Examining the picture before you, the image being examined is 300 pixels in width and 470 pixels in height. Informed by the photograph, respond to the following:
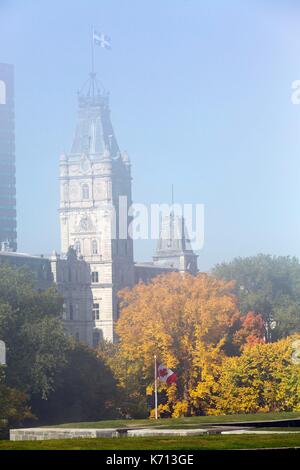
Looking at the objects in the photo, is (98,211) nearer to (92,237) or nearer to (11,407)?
(92,237)

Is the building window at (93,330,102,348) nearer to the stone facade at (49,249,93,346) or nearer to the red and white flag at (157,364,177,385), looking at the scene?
the stone facade at (49,249,93,346)

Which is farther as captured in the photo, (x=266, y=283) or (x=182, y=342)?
(x=266, y=283)

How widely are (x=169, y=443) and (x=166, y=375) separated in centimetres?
3847

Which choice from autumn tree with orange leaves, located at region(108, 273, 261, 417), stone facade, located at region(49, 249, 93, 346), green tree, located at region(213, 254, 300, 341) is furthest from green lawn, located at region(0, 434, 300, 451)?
stone facade, located at region(49, 249, 93, 346)

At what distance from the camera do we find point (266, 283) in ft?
427

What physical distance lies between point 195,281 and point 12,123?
31799 millimetres

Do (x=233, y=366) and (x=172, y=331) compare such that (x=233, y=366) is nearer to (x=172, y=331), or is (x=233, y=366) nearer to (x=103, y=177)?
(x=172, y=331)

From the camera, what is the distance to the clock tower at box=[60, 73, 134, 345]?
129375 millimetres

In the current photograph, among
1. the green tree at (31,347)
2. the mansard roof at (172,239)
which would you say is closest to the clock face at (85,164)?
the mansard roof at (172,239)

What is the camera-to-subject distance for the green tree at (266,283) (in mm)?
113844

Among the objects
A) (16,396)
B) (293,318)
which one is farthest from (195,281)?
(16,396)

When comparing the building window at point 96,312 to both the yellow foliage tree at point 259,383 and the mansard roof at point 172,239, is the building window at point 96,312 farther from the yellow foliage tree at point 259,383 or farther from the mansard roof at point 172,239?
the yellow foliage tree at point 259,383

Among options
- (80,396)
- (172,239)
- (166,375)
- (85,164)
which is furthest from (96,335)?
(166,375)

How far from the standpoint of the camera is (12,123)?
118 metres
